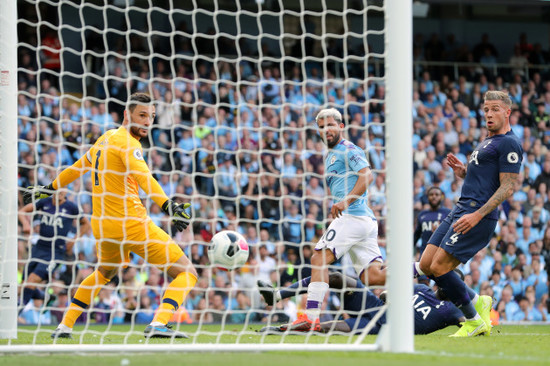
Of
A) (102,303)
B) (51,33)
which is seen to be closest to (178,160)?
(102,303)

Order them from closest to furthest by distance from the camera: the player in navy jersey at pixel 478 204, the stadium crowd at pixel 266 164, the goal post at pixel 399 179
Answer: the goal post at pixel 399 179
the player in navy jersey at pixel 478 204
the stadium crowd at pixel 266 164

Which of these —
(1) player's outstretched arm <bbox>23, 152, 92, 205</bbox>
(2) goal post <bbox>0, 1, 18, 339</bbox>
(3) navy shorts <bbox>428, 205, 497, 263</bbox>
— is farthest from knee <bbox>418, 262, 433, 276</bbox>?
(2) goal post <bbox>0, 1, 18, 339</bbox>

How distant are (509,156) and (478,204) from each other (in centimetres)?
47

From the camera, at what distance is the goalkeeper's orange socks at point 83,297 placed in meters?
7.12

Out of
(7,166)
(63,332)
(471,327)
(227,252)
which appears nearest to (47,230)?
(7,166)

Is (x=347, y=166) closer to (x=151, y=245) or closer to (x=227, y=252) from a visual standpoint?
(x=227, y=252)

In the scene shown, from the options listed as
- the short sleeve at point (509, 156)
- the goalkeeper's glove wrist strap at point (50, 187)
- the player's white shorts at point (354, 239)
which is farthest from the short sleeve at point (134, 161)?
the short sleeve at point (509, 156)

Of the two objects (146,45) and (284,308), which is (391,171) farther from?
(146,45)

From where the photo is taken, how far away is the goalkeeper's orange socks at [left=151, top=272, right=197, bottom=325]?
6.98m

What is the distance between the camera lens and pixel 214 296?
11867 mm

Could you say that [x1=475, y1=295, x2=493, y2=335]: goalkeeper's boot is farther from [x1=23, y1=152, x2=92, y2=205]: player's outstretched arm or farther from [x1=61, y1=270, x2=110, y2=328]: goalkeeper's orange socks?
[x1=23, y1=152, x2=92, y2=205]: player's outstretched arm

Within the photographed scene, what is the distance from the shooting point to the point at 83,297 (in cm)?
726

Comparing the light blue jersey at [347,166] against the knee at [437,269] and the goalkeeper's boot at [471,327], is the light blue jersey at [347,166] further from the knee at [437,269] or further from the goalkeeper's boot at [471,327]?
the goalkeeper's boot at [471,327]

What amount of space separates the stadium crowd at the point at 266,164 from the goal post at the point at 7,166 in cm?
295
